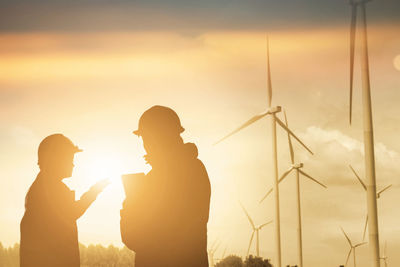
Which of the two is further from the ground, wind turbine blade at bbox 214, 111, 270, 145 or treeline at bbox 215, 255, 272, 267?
wind turbine blade at bbox 214, 111, 270, 145

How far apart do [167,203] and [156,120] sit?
3.93 feet

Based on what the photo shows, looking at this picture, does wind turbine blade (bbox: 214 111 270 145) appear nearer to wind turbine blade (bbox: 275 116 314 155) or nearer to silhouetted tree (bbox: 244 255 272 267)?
wind turbine blade (bbox: 275 116 314 155)

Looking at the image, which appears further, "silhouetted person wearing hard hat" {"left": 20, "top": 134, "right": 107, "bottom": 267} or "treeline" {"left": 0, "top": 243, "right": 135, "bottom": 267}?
"treeline" {"left": 0, "top": 243, "right": 135, "bottom": 267}

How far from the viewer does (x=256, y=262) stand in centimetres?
10062

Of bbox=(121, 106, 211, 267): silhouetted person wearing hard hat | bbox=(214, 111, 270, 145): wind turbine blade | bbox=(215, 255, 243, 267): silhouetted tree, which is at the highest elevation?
bbox=(214, 111, 270, 145): wind turbine blade

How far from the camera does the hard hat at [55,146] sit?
42.3ft

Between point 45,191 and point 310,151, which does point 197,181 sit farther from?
point 310,151

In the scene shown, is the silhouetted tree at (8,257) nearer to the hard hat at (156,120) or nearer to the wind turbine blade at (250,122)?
the wind turbine blade at (250,122)

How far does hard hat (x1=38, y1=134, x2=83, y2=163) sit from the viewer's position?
42.3ft

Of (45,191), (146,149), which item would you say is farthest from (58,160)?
(146,149)

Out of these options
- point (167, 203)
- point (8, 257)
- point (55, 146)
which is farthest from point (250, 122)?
point (8, 257)

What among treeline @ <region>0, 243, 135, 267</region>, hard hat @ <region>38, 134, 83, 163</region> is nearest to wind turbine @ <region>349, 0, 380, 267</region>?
hard hat @ <region>38, 134, 83, 163</region>

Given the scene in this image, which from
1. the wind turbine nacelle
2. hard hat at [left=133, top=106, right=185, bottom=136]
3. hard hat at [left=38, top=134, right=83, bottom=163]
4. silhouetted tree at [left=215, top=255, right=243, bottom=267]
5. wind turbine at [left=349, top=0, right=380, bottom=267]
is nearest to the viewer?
hard hat at [left=133, top=106, right=185, bottom=136]

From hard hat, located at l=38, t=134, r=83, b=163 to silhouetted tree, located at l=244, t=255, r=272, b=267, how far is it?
89521 millimetres
